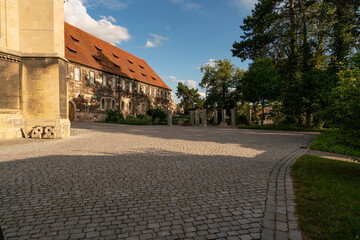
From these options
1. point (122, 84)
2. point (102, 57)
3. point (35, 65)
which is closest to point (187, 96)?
point (122, 84)

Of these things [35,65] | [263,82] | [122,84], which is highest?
[122,84]

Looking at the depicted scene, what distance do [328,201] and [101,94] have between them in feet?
97.8

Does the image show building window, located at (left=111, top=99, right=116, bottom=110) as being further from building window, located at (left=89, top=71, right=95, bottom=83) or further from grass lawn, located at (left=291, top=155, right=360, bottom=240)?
grass lawn, located at (left=291, top=155, right=360, bottom=240)

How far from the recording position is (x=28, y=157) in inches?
261

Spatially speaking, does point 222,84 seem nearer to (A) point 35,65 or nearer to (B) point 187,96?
(B) point 187,96

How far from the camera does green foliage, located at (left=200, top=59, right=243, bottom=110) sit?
2717cm

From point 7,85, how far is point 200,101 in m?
33.0

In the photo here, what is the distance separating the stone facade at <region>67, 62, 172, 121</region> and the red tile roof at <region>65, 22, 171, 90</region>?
941 millimetres

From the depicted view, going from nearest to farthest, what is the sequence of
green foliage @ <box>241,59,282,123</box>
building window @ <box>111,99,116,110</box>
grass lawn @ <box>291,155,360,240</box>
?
grass lawn @ <box>291,155,360,240</box> < green foliage @ <box>241,59,282,123</box> < building window @ <box>111,99,116,110</box>

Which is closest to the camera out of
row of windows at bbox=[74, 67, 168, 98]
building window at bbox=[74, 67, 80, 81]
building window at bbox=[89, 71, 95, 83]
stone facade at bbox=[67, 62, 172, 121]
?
building window at bbox=[74, 67, 80, 81]

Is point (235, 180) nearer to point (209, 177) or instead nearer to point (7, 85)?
point (209, 177)

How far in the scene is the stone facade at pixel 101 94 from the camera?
83.6 ft

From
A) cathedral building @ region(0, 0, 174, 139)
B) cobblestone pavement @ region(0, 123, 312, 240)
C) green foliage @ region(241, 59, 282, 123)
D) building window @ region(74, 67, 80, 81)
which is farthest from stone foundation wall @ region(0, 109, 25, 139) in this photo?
green foliage @ region(241, 59, 282, 123)

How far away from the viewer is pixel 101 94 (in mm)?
29344
